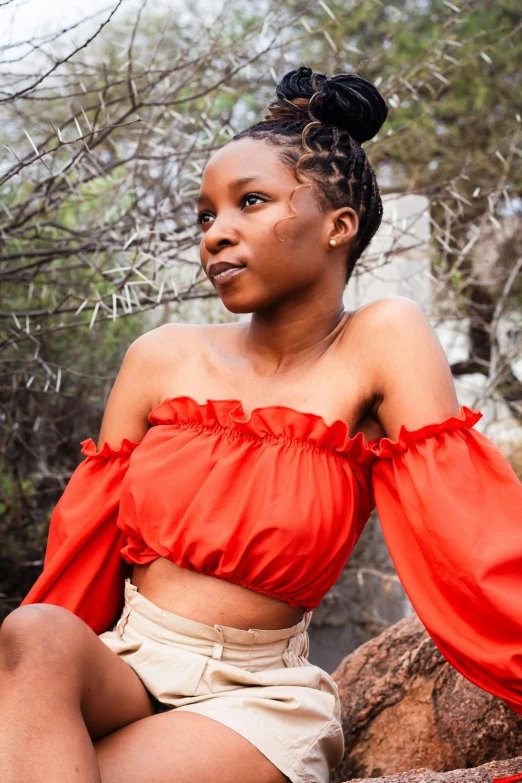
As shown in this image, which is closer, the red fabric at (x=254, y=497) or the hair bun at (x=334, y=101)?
the red fabric at (x=254, y=497)

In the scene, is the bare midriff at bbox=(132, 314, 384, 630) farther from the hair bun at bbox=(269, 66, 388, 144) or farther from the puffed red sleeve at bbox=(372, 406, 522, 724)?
the hair bun at bbox=(269, 66, 388, 144)

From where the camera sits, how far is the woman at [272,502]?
176cm

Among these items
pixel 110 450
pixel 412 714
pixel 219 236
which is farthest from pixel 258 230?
pixel 412 714

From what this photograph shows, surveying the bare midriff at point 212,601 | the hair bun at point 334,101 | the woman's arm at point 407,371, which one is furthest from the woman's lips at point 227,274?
the bare midriff at point 212,601

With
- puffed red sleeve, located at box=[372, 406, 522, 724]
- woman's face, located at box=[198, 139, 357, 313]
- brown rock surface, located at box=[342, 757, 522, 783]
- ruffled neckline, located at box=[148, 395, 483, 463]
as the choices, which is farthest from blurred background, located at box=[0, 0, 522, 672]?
brown rock surface, located at box=[342, 757, 522, 783]

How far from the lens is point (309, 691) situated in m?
1.98

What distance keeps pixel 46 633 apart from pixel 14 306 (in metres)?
2.79

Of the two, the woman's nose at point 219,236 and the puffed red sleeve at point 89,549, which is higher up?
the woman's nose at point 219,236

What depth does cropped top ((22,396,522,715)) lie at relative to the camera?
1.77 m

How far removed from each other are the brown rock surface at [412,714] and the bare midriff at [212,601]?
0.69 m

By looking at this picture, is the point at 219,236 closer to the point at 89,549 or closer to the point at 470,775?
the point at 89,549

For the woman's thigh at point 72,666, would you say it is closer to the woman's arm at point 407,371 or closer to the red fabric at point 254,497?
the red fabric at point 254,497

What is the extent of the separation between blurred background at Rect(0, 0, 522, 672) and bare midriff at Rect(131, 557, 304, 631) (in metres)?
0.93

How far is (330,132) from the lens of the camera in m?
2.08
